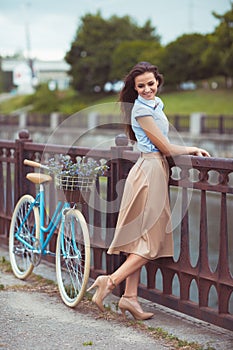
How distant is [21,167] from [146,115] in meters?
2.81

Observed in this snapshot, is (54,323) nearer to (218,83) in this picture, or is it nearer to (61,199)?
(61,199)

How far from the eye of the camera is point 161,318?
6.07 m

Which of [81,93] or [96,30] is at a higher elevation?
[96,30]

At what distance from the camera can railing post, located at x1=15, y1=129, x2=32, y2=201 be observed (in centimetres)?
817

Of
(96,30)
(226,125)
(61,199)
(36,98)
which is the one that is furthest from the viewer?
(96,30)

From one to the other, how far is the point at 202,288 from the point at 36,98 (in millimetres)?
64185

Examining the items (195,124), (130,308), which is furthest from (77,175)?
(195,124)

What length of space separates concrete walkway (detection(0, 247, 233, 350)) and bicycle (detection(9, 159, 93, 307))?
203 millimetres

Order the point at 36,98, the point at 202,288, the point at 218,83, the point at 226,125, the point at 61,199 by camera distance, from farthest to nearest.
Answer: the point at 36,98, the point at 218,83, the point at 226,125, the point at 61,199, the point at 202,288

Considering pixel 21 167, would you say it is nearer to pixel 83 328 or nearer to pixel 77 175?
pixel 77 175

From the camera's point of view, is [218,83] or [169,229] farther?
[218,83]

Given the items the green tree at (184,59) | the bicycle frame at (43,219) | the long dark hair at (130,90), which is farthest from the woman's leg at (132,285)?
the green tree at (184,59)

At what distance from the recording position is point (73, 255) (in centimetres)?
636

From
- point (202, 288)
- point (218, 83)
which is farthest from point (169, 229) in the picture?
point (218, 83)
